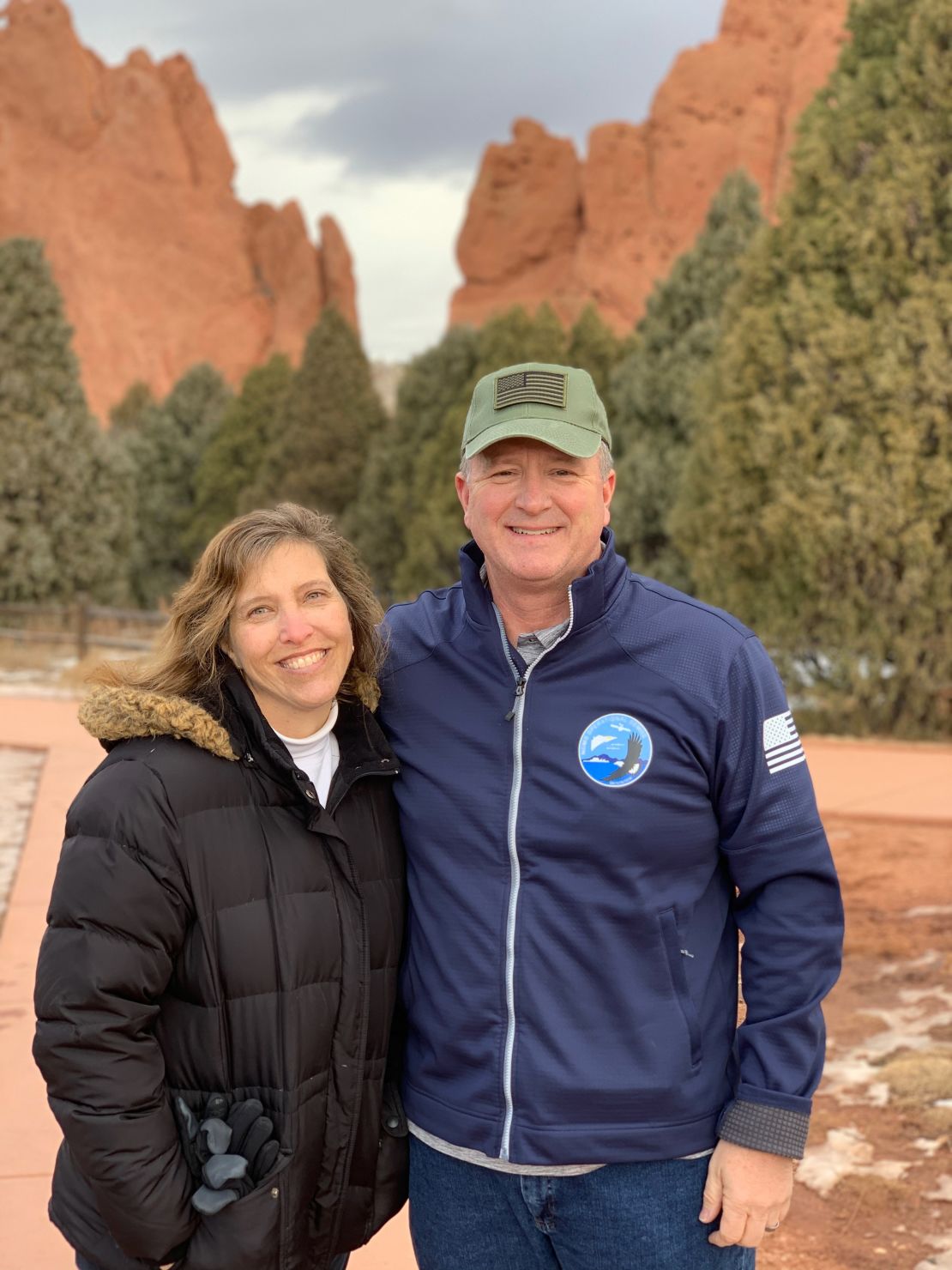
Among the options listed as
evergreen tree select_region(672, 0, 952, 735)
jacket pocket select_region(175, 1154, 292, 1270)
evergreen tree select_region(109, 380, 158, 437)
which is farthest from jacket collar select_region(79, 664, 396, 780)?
evergreen tree select_region(109, 380, 158, 437)

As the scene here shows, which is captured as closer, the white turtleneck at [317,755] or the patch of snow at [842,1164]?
the white turtleneck at [317,755]

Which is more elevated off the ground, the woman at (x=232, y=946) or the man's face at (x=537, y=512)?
the man's face at (x=537, y=512)

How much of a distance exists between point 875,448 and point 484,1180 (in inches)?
377

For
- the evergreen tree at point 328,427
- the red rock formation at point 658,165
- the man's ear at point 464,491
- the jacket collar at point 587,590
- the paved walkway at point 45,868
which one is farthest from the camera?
the red rock formation at point 658,165

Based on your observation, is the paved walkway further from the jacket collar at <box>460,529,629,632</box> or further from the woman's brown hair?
the jacket collar at <box>460,529,629,632</box>

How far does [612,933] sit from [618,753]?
28 cm

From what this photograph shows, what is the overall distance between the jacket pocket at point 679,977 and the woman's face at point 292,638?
2.23 feet

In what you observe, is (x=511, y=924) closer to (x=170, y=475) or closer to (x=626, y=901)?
(x=626, y=901)

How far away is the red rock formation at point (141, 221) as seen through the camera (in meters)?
68.3

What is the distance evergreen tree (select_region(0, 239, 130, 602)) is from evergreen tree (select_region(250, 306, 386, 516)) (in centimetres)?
391

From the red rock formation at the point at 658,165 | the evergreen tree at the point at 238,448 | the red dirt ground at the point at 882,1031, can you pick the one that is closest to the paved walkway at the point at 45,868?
the red dirt ground at the point at 882,1031

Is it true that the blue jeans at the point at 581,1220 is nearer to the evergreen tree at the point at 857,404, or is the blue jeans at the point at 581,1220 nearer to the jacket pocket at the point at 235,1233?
the jacket pocket at the point at 235,1233

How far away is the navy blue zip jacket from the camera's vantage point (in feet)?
6.59

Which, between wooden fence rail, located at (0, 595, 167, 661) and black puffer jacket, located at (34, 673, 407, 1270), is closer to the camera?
black puffer jacket, located at (34, 673, 407, 1270)
